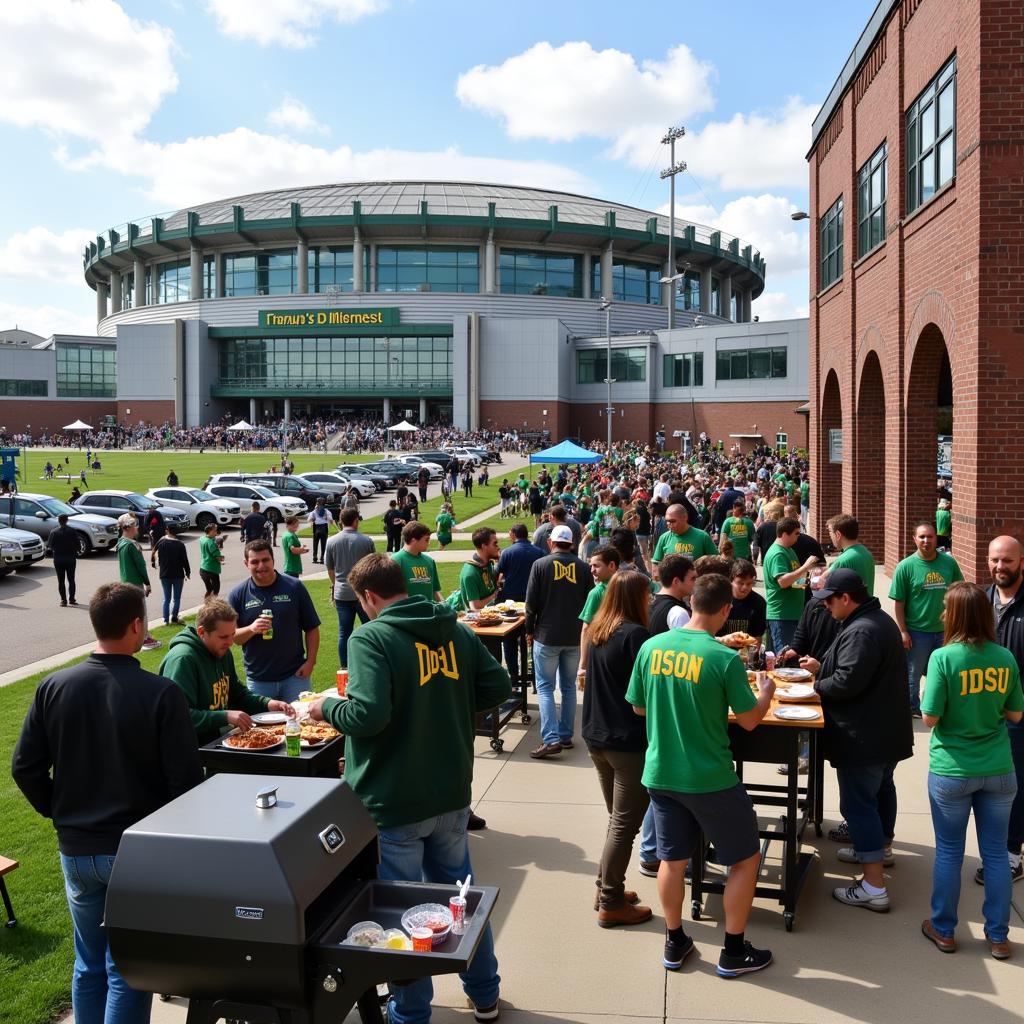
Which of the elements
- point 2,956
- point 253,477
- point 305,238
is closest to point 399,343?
point 305,238

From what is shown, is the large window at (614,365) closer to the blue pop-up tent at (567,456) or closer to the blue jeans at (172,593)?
the blue pop-up tent at (567,456)

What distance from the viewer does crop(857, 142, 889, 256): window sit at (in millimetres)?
16875

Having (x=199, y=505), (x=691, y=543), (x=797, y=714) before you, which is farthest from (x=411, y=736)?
(x=199, y=505)

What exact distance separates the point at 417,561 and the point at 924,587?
496 centimetres

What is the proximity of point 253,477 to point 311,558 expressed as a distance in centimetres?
1421

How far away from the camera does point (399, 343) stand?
84.8 meters

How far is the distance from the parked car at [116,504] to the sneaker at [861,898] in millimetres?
26413

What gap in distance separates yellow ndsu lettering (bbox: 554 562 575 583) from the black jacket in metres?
3.34

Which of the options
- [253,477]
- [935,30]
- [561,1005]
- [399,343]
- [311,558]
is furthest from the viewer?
[399,343]

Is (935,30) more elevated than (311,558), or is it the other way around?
(935,30)

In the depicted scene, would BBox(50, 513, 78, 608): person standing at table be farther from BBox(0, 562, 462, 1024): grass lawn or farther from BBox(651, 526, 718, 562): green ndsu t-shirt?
BBox(651, 526, 718, 562): green ndsu t-shirt

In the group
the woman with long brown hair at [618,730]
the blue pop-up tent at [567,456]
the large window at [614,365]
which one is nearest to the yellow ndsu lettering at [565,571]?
the woman with long brown hair at [618,730]

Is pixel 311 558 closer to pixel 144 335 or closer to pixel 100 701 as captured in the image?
pixel 100 701

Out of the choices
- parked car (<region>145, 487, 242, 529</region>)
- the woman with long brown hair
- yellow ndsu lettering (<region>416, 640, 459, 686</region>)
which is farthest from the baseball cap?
parked car (<region>145, 487, 242, 529</region>)
